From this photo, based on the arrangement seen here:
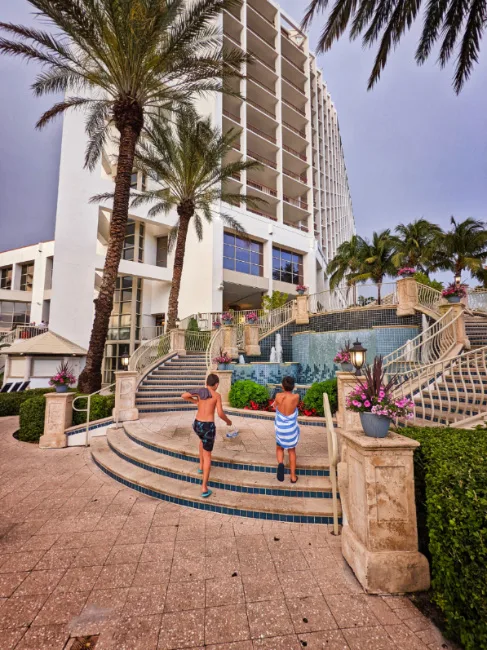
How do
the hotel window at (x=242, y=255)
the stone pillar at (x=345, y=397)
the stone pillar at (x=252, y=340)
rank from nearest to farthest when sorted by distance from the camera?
the stone pillar at (x=345, y=397)
the stone pillar at (x=252, y=340)
the hotel window at (x=242, y=255)

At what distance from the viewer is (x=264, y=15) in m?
25.3

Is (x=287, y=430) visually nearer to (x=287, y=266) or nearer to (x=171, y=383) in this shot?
(x=171, y=383)

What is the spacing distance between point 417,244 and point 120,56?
77.6 feet

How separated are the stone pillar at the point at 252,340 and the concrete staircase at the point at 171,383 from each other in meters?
2.18

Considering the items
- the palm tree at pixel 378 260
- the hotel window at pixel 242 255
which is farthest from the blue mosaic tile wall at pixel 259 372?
the palm tree at pixel 378 260

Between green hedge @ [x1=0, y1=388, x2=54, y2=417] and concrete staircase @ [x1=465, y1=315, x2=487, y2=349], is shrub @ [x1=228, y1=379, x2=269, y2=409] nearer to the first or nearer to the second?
concrete staircase @ [x1=465, y1=315, x2=487, y2=349]

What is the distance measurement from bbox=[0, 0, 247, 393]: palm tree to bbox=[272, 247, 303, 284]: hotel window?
14916mm

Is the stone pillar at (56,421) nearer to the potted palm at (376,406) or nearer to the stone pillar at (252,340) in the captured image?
the potted palm at (376,406)

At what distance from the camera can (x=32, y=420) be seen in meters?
7.73

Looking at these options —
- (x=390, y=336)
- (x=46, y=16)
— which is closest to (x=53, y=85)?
(x=46, y=16)

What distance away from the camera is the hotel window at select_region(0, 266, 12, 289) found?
27.9 metres

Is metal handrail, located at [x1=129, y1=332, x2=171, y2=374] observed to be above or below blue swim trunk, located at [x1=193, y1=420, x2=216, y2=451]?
above

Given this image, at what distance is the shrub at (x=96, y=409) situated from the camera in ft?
26.1

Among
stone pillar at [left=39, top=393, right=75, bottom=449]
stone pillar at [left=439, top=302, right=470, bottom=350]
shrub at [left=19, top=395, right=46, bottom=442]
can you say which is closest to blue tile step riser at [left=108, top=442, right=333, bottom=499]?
stone pillar at [left=39, top=393, right=75, bottom=449]
